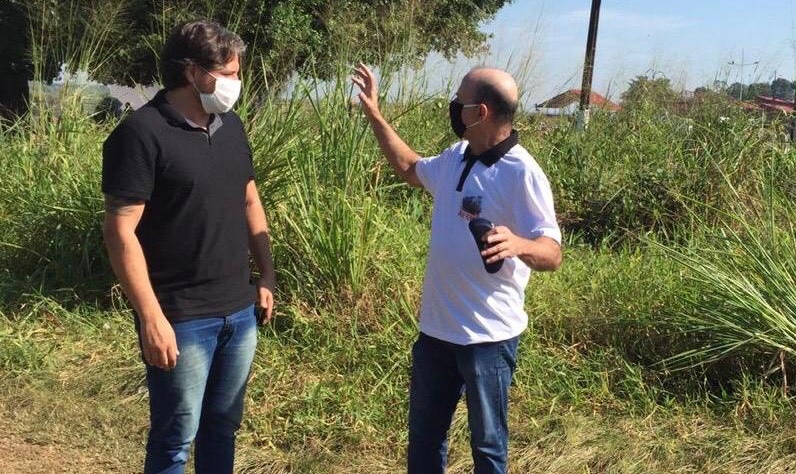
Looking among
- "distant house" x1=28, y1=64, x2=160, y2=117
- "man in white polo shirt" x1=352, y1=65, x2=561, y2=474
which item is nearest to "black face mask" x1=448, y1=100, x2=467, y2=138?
"man in white polo shirt" x1=352, y1=65, x2=561, y2=474

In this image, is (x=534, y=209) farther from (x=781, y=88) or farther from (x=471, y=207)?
(x=781, y=88)

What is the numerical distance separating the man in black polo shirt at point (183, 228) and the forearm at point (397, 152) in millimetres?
658

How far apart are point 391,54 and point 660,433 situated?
3.18m

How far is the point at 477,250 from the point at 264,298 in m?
0.85

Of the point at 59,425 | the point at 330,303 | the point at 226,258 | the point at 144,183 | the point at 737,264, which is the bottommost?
the point at 59,425

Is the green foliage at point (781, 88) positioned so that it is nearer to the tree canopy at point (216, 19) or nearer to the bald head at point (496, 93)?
the tree canopy at point (216, 19)

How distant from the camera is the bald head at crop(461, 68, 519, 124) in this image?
263 centimetres

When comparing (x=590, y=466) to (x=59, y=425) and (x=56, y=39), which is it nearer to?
(x=59, y=425)

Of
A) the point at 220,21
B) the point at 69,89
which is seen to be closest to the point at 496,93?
the point at 220,21

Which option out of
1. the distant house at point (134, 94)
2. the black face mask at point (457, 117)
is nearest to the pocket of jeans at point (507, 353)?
the black face mask at point (457, 117)

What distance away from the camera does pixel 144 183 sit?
2.33 meters

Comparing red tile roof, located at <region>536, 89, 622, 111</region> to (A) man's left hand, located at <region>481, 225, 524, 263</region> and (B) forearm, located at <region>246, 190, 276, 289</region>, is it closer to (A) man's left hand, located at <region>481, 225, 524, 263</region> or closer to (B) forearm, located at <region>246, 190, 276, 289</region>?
(B) forearm, located at <region>246, 190, 276, 289</region>

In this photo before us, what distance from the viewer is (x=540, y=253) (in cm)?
246

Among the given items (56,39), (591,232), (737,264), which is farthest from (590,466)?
(56,39)
